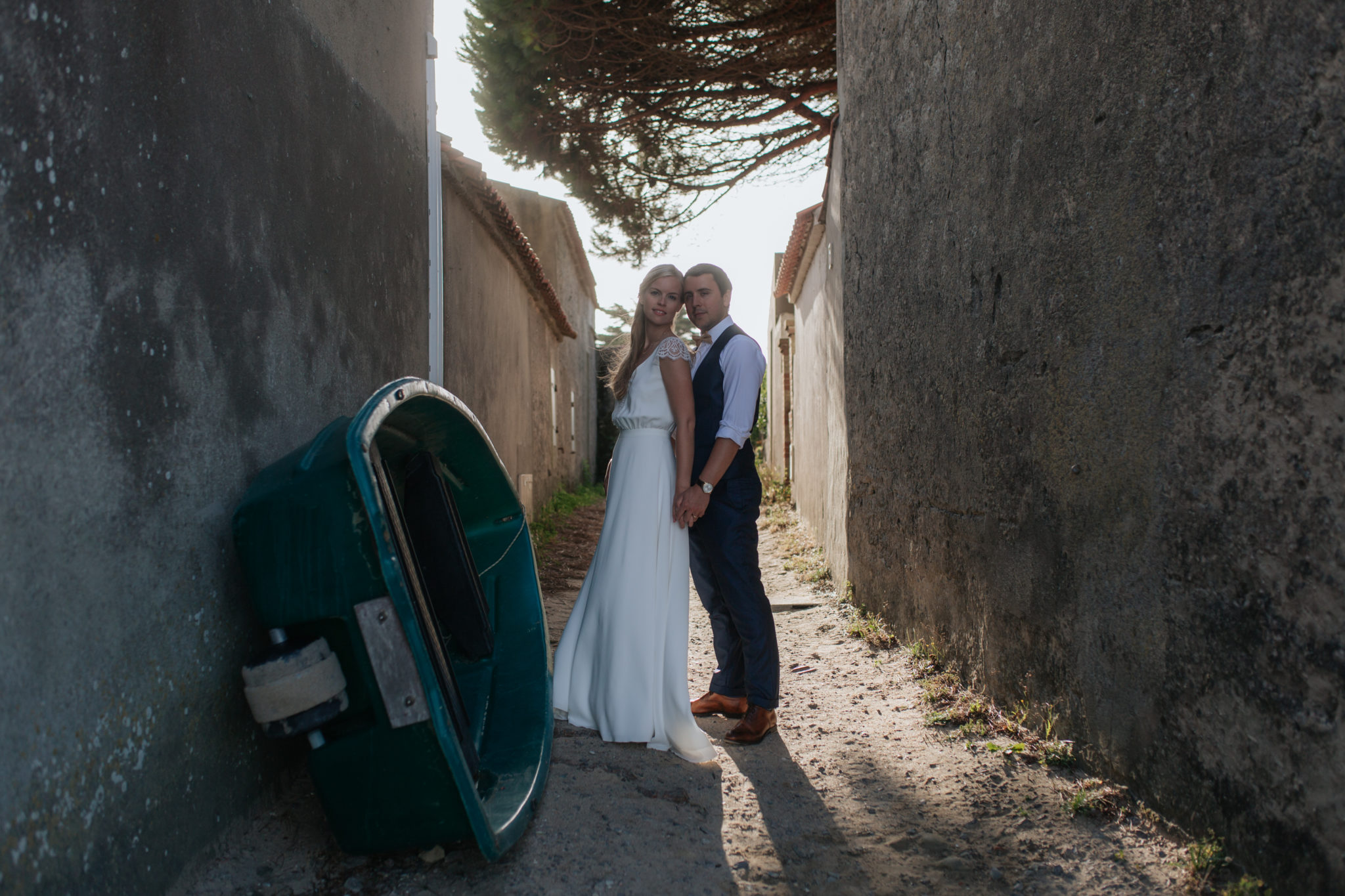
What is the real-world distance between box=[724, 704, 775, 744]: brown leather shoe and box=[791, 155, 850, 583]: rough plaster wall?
7.26ft

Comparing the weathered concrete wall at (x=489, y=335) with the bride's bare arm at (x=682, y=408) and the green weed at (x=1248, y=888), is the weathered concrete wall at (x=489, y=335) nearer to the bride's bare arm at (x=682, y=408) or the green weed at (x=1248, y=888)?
the bride's bare arm at (x=682, y=408)

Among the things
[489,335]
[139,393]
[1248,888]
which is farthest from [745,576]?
[489,335]

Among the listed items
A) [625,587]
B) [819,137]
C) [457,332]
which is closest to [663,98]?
[819,137]

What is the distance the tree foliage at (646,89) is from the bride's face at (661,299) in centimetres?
612

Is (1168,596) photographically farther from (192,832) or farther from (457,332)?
(457,332)

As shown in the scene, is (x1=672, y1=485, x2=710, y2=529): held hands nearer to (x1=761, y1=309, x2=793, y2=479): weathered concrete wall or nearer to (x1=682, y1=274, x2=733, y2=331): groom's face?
(x1=682, y1=274, x2=733, y2=331): groom's face

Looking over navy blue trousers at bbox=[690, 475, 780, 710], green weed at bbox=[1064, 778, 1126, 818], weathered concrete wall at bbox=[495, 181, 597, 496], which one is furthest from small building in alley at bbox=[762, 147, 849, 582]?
weathered concrete wall at bbox=[495, 181, 597, 496]

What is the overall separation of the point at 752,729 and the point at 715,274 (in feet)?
5.45

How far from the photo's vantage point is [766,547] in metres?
8.27

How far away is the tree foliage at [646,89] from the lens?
8.30 m

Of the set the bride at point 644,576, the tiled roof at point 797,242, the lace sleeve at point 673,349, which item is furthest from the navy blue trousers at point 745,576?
the tiled roof at point 797,242

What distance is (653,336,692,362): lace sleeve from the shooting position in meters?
2.97

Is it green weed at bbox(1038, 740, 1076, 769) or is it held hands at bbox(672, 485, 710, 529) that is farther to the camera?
held hands at bbox(672, 485, 710, 529)

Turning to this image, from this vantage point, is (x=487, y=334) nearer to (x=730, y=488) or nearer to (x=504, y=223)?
(x=504, y=223)
